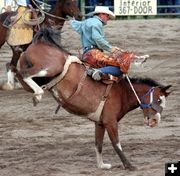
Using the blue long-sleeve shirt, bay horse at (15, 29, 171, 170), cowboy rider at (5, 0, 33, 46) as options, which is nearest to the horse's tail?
bay horse at (15, 29, 171, 170)

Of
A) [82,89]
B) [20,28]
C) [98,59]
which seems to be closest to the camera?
[82,89]

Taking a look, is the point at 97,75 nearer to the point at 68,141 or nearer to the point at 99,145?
the point at 99,145

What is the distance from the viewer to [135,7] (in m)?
25.7

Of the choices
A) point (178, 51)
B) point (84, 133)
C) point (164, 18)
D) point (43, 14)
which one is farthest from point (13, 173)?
point (164, 18)

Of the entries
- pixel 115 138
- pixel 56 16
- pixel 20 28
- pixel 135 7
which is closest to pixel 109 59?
pixel 115 138

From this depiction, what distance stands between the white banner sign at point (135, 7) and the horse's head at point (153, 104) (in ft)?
54.9

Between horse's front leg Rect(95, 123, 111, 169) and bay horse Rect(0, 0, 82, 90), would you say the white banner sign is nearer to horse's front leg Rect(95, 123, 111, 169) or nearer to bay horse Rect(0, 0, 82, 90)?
bay horse Rect(0, 0, 82, 90)

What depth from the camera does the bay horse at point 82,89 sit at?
847 centimetres

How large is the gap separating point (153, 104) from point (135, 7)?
1691 cm

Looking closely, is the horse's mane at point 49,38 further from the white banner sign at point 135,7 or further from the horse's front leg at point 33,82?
the white banner sign at point 135,7

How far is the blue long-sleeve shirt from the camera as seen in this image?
8.84 m

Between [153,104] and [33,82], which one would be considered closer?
[33,82]

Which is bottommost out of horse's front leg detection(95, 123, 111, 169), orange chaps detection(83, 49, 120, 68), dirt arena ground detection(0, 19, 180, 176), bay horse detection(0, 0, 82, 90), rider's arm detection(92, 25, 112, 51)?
dirt arena ground detection(0, 19, 180, 176)

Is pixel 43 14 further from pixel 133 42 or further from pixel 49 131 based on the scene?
pixel 133 42
